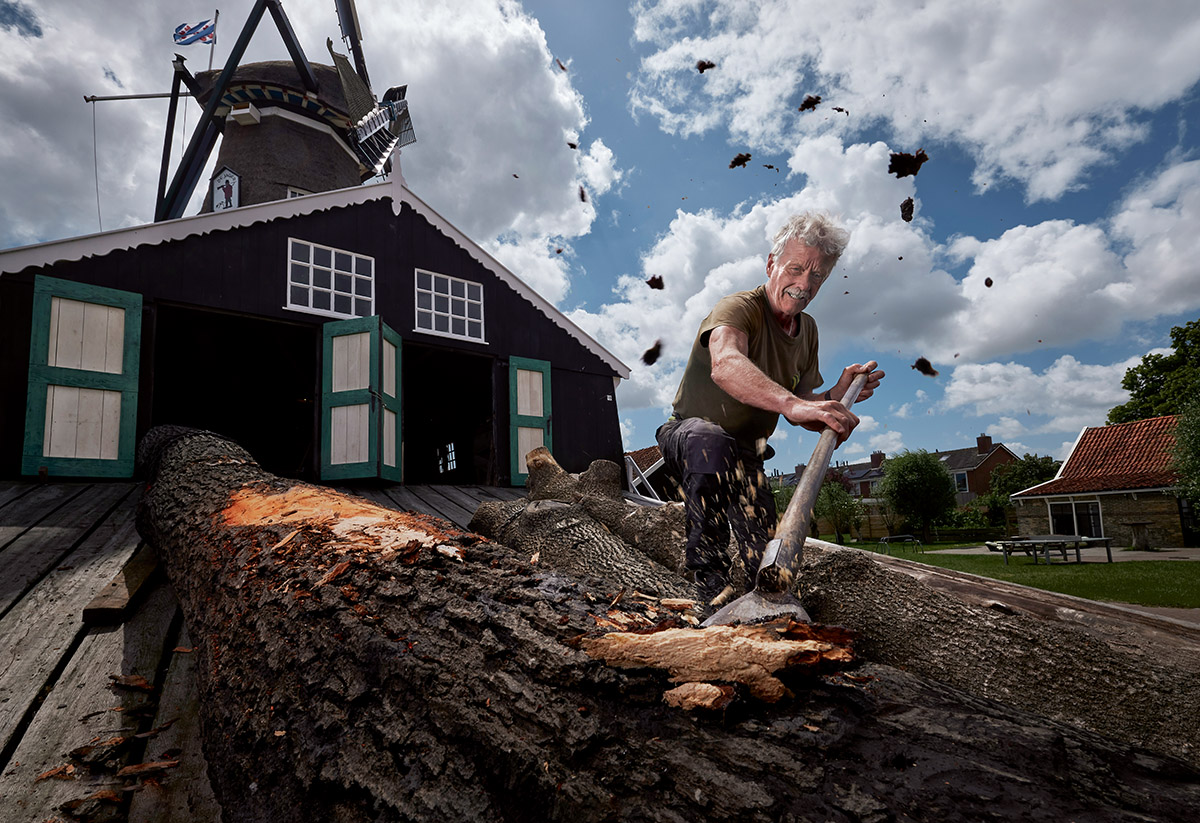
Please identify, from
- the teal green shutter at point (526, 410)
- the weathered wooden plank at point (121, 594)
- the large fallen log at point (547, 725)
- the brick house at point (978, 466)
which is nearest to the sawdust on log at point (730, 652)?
the large fallen log at point (547, 725)

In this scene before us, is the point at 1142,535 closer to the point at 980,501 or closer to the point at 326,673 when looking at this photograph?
the point at 980,501

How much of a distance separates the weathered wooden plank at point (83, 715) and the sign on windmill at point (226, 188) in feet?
48.8

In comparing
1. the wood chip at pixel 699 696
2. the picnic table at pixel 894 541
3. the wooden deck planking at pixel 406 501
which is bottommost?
Answer: the picnic table at pixel 894 541

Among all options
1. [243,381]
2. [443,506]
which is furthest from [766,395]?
[243,381]

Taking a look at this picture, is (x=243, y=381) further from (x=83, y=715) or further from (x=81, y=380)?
(x=83, y=715)

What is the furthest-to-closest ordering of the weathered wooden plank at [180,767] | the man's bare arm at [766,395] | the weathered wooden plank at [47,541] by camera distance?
the weathered wooden plank at [47,541] < the man's bare arm at [766,395] < the weathered wooden plank at [180,767]

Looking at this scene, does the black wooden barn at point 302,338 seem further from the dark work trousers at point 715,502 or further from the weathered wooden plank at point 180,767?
the dark work trousers at point 715,502

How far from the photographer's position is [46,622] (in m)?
3.09

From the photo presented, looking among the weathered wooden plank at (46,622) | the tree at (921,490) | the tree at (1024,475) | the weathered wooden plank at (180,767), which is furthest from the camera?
the tree at (1024,475)

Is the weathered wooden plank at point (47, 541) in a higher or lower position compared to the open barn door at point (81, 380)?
lower

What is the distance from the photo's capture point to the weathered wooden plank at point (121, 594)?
3008mm

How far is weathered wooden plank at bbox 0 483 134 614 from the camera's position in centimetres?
355

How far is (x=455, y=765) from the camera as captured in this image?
125 centimetres

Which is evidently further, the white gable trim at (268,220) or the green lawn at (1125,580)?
the green lawn at (1125,580)
